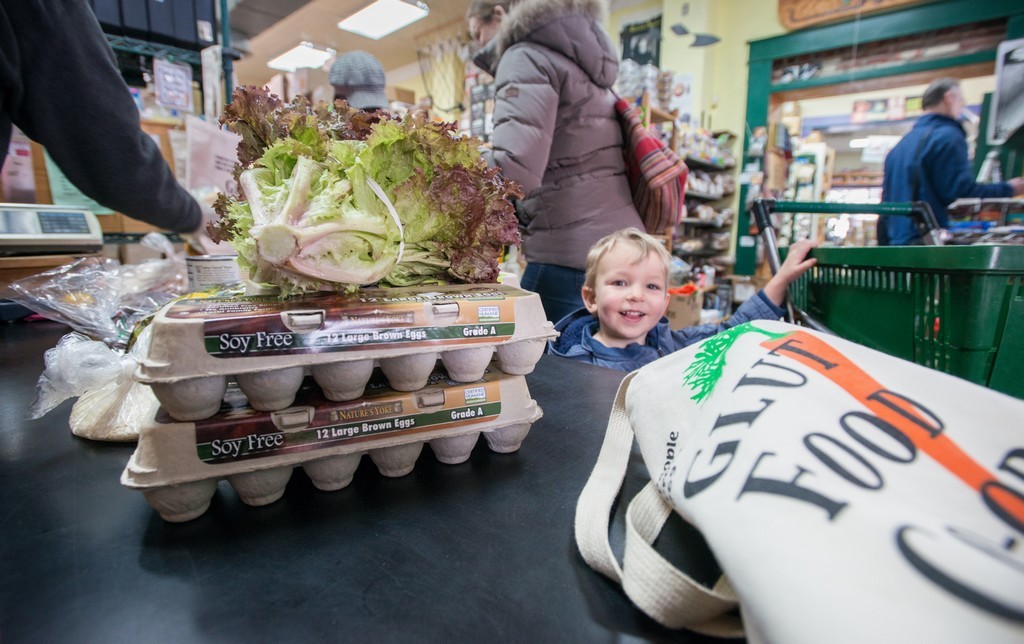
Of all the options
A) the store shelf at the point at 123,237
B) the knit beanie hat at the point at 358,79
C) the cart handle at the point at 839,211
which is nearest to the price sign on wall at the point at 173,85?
the store shelf at the point at 123,237

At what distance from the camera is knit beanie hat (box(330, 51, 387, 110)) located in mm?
2691

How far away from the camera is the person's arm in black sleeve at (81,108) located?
3.58ft

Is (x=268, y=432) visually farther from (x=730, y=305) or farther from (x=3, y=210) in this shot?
(x=730, y=305)

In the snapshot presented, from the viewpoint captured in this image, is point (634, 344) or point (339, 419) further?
point (634, 344)

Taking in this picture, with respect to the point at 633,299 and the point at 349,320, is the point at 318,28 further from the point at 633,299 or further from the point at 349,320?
the point at 349,320

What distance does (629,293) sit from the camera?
152 cm

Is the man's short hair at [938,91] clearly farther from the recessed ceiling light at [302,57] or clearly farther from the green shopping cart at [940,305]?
the recessed ceiling light at [302,57]

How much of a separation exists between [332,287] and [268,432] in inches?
6.8

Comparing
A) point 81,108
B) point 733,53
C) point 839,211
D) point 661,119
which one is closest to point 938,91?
point 661,119

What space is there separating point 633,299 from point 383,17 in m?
6.35

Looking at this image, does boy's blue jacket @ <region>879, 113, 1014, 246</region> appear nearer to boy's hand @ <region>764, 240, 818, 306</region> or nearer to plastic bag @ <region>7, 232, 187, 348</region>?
boy's hand @ <region>764, 240, 818, 306</region>

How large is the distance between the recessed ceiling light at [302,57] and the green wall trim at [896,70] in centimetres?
649

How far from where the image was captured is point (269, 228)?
0.48m

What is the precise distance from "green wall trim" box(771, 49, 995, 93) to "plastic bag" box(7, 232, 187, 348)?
20.1 feet
